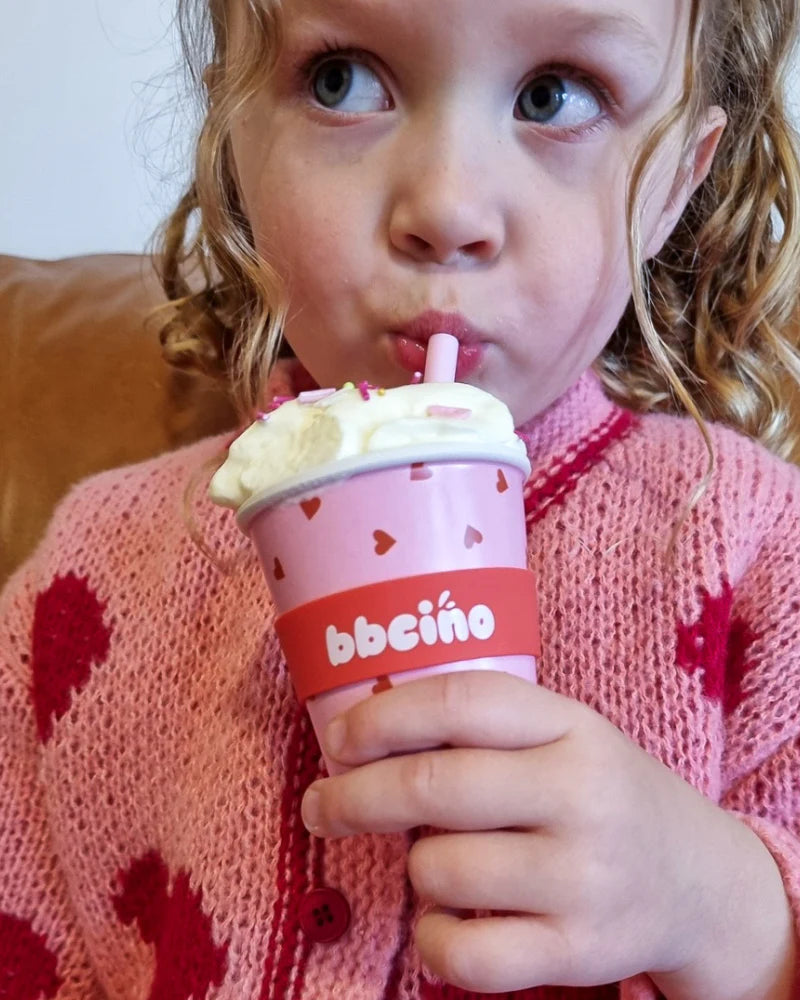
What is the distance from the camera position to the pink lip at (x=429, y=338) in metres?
0.61

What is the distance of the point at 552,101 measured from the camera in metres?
0.62

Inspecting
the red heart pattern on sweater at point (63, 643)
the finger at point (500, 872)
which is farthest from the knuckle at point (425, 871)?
the red heart pattern on sweater at point (63, 643)

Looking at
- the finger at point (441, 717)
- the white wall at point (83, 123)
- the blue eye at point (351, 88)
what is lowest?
the finger at point (441, 717)

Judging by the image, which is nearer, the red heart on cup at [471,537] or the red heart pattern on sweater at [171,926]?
the red heart on cup at [471,537]

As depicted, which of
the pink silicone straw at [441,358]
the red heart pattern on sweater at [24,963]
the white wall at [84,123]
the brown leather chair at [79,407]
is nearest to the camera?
the pink silicone straw at [441,358]

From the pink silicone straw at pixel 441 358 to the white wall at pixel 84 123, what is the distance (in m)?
0.75

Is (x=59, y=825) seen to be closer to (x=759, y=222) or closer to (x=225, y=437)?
(x=225, y=437)

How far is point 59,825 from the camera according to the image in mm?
722

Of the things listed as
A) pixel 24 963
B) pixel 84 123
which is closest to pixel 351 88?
pixel 24 963

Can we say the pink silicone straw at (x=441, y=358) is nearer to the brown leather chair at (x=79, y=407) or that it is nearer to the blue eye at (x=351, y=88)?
the blue eye at (x=351, y=88)

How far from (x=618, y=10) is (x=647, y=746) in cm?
44

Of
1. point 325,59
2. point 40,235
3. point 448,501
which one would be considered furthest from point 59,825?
point 40,235

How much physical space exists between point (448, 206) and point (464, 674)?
272 millimetres

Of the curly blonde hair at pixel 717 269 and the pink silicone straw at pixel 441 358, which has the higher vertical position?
the curly blonde hair at pixel 717 269
